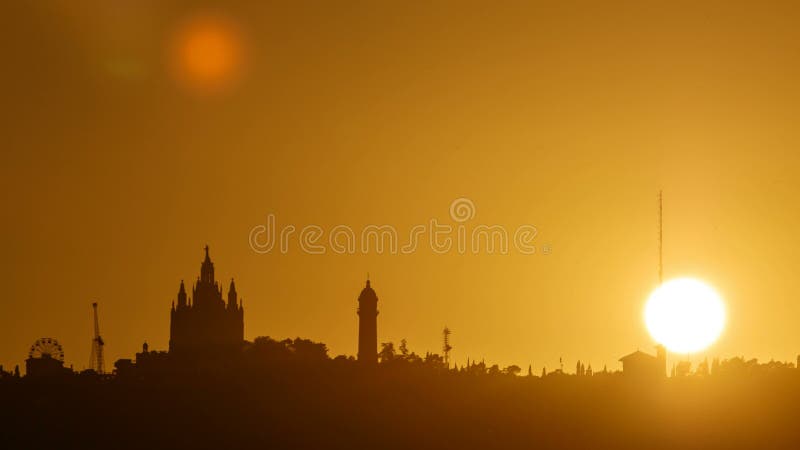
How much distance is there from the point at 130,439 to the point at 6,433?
44.0 ft

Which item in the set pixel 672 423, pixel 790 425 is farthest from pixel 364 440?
pixel 790 425

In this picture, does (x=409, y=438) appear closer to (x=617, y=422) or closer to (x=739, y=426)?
(x=617, y=422)

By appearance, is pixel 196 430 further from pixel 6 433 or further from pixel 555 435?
pixel 555 435

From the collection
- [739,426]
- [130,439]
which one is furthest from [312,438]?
[739,426]

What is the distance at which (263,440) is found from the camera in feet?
642

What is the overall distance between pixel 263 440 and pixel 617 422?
39.2 m

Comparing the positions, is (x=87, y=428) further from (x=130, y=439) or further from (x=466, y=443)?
(x=466, y=443)

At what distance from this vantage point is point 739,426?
196875 millimetres

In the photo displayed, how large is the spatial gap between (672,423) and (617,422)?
6484 mm

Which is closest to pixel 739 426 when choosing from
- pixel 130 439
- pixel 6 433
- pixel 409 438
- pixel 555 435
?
pixel 555 435

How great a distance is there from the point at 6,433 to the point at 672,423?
237 ft

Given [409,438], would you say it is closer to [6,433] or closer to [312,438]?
[312,438]

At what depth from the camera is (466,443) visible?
193250 mm

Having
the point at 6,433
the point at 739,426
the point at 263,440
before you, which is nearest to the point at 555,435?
the point at 739,426
